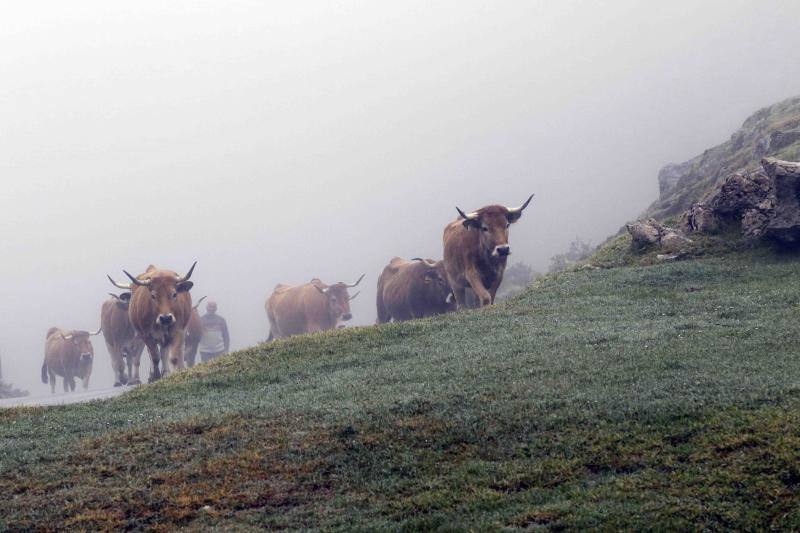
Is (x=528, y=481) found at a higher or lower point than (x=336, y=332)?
lower

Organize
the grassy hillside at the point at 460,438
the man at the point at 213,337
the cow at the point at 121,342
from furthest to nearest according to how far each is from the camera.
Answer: the man at the point at 213,337 → the cow at the point at 121,342 → the grassy hillside at the point at 460,438

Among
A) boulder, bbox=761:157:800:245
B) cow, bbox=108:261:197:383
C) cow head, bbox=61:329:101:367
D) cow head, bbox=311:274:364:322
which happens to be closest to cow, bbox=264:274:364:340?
cow head, bbox=311:274:364:322

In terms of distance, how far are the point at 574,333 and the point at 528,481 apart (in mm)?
6063

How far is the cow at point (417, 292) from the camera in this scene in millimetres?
26547

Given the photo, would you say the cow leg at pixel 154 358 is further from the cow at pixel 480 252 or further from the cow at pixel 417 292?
the cow at pixel 417 292

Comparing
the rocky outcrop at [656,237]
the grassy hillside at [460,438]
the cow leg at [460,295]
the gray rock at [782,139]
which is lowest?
the grassy hillside at [460,438]

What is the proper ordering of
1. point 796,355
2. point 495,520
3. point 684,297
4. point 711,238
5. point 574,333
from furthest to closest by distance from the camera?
point 711,238, point 684,297, point 574,333, point 796,355, point 495,520

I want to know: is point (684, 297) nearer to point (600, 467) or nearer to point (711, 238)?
point (711, 238)

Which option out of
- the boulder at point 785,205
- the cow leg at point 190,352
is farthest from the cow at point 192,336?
the boulder at point 785,205

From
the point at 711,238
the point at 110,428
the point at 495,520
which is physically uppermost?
the point at 711,238

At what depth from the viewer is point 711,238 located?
20875 millimetres

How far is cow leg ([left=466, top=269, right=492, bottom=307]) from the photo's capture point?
21.3 metres

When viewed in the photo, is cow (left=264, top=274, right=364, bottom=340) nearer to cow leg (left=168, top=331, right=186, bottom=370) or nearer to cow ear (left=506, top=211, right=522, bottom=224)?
cow leg (left=168, top=331, right=186, bottom=370)

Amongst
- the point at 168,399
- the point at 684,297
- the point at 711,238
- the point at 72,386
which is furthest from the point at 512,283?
the point at 168,399
